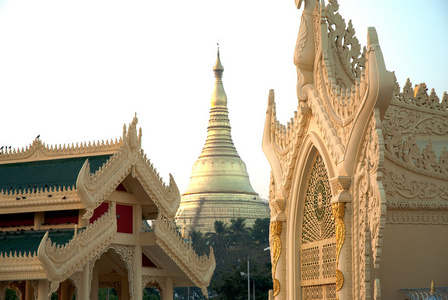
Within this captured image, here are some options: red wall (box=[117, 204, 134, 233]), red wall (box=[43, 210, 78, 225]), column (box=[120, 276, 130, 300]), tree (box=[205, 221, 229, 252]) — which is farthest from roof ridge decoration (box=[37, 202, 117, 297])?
tree (box=[205, 221, 229, 252])

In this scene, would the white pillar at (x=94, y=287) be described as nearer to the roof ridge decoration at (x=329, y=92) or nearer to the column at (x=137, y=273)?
the column at (x=137, y=273)

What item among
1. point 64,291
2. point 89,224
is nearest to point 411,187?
point 89,224

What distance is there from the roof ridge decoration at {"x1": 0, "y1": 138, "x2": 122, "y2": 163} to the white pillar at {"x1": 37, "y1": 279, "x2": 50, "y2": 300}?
376cm

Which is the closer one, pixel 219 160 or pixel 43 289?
pixel 43 289

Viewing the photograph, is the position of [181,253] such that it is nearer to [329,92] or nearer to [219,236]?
[329,92]

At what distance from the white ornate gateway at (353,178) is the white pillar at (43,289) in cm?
564

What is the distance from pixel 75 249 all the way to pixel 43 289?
112 cm

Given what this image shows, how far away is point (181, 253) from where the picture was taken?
64.3ft

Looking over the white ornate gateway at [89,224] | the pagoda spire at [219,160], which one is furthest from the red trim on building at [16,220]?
the pagoda spire at [219,160]

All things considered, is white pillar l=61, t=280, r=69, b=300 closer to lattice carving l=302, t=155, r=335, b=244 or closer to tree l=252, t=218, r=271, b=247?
lattice carving l=302, t=155, r=335, b=244

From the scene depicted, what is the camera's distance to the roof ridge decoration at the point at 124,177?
1770 centimetres

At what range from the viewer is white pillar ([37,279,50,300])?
56.2ft

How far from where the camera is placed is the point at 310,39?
516 inches

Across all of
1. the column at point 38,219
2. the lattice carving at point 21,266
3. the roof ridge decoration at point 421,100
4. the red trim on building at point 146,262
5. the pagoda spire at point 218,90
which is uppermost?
the pagoda spire at point 218,90
